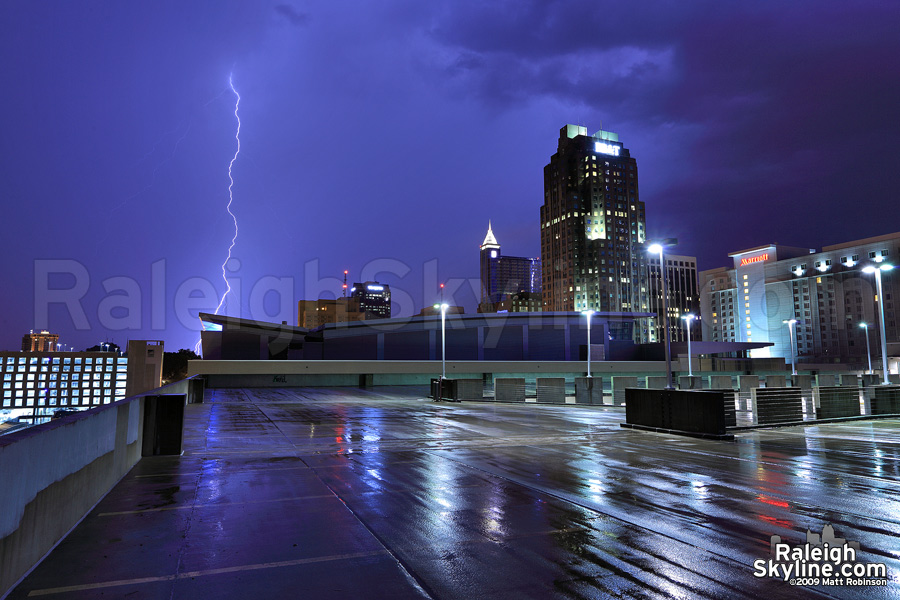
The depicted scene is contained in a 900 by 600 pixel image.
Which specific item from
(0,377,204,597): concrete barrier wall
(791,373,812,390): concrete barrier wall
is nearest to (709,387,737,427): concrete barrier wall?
(0,377,204,597): concrete barrier wall

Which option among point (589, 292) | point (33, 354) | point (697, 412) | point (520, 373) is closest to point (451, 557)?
point (697, 412)

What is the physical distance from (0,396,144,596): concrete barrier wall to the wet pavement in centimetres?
25

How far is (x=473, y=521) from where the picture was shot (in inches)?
300

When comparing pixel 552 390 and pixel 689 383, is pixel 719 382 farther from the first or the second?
pixel 552 390

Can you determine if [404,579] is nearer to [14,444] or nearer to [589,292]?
[14,444]

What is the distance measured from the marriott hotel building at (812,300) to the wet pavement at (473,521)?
146 m

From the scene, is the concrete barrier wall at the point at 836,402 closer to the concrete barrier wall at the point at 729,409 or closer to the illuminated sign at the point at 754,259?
the concrete barrier wall at the point at 729,409

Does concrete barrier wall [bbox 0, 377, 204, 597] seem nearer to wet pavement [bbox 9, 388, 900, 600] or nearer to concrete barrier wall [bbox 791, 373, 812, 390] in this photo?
wet pavement [bbox 9, 388, 900, 600]

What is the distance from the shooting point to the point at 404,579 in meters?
5.47

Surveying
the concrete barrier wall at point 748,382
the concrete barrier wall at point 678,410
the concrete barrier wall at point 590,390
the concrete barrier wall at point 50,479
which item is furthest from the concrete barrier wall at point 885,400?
the concrete barrier wall at point 50,479

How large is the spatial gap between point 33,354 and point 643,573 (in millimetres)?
237183

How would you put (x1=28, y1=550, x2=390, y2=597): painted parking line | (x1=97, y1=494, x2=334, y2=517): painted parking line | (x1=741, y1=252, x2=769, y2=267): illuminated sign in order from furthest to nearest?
(x1=741, y1=252, x2=769, y2=267): illuminated sign → (x1=97, y1=494, x2=334, y2=517): painted parking line → (x1=28, y1=550, x2=390, y2=597): painted parking line

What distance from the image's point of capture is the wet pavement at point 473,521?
17.7 ft

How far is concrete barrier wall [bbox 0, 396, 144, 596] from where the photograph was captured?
5.26 metres
